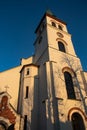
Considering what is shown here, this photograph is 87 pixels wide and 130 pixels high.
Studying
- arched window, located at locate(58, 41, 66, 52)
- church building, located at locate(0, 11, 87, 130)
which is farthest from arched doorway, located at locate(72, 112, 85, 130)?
arched window, located at locate(58, 41, 66, 52)

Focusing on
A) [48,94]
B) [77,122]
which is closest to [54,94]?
[48,94]

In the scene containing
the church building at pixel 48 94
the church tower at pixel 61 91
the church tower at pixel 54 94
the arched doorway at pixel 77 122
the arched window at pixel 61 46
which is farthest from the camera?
the arched window at pixel 61 46

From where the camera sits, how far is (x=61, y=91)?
45.9 feet

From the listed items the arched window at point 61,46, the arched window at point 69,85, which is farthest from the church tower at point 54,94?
the arched window at point 61,46

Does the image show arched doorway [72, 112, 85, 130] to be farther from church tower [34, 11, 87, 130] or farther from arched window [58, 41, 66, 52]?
arched window [58, 41, 66, 52]

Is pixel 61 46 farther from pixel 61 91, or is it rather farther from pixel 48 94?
pixel 48 94

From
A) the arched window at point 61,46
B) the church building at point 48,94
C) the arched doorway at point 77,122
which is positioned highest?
the arched window at point 61,46

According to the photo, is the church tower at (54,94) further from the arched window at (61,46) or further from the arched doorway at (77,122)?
the arched window at (61,46)

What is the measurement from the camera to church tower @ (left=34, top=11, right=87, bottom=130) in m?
12.2

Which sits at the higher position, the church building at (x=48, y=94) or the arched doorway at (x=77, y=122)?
the church building at (x=48, y=94)

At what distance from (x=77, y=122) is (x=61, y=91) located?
12.1ft

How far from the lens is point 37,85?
54.6 ft

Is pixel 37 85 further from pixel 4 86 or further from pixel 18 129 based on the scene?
pixel 18 129

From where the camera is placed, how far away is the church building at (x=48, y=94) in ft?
41.4
